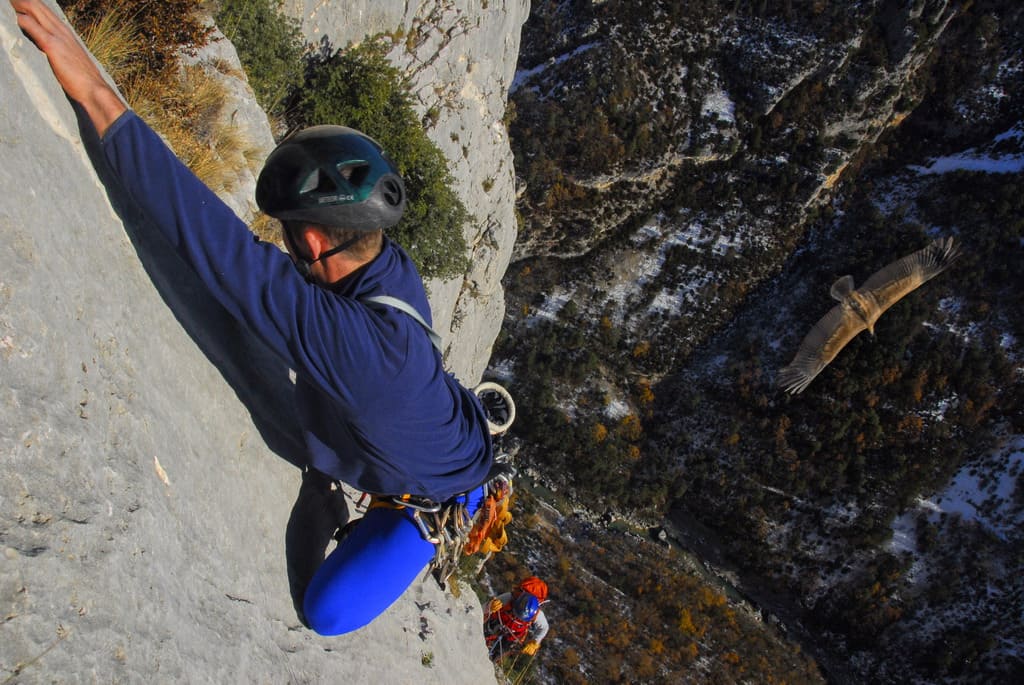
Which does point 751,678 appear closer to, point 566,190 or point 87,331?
point 566,190

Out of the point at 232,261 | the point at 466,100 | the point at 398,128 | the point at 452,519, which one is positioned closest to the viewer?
the point at 232,261

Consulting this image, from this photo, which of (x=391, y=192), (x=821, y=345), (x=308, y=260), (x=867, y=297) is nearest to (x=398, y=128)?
(x=391, y=192)

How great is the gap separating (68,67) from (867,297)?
97.3ft

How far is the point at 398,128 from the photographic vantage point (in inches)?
343

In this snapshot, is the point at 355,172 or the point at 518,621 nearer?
the point at 355,172

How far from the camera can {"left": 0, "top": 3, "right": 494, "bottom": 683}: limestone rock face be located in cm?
224

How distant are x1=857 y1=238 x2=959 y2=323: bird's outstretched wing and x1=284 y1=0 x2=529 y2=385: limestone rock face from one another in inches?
772

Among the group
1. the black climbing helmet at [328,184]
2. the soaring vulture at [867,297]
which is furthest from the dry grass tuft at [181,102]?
the soaring vulture at [867,297]

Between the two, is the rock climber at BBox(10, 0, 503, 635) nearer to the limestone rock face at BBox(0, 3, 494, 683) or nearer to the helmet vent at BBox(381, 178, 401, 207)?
the helmet vent at BBox(381, 178, 401, 207)

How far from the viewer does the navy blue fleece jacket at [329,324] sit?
2.56m

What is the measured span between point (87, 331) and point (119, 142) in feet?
2.65

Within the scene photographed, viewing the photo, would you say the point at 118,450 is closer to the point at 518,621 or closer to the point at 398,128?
the point at 398,128

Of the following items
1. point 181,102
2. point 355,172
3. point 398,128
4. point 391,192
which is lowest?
point 398,128

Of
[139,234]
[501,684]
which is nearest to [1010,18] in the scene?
[501,684]
